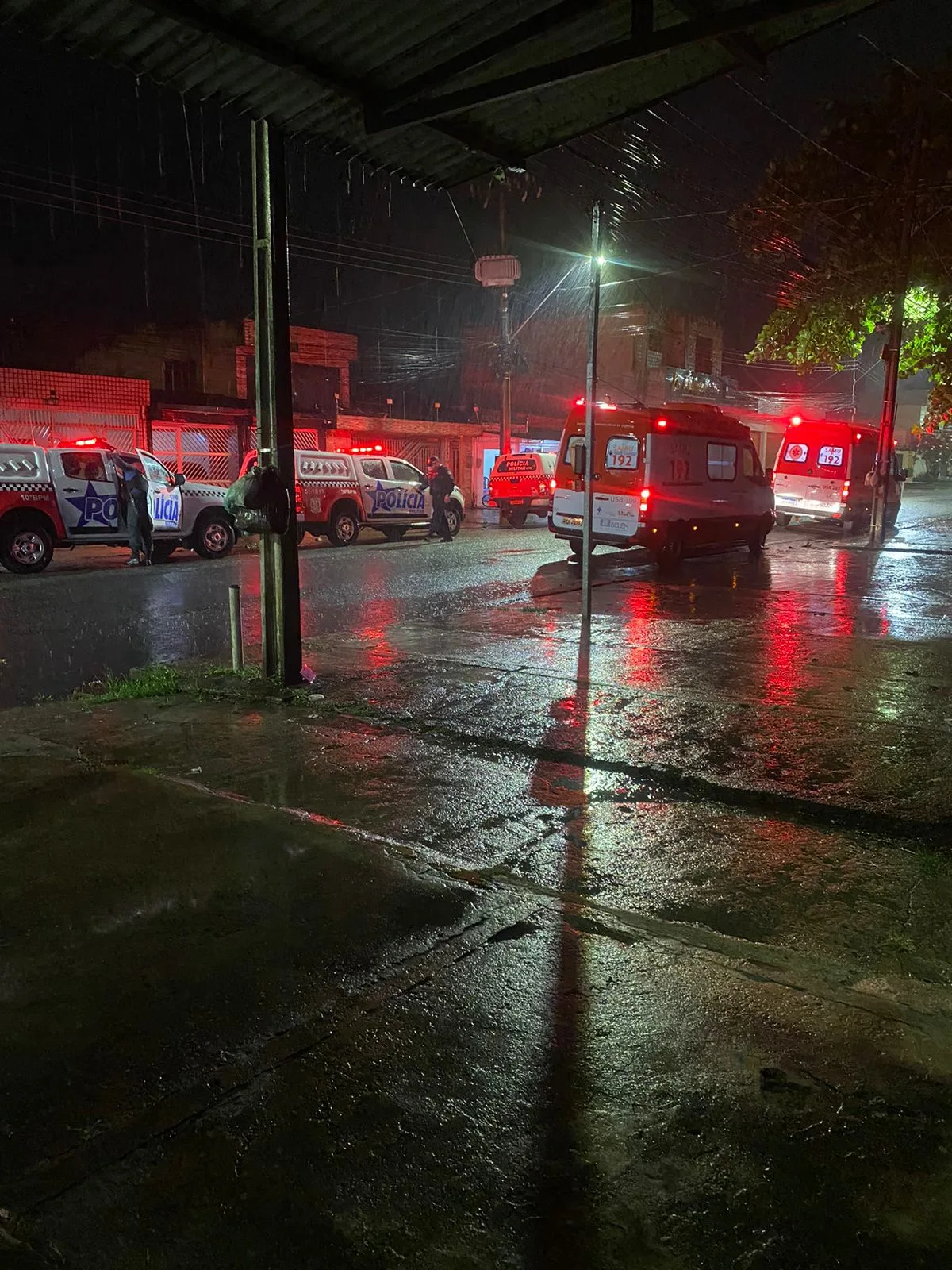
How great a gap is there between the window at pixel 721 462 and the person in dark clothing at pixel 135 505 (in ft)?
31.0

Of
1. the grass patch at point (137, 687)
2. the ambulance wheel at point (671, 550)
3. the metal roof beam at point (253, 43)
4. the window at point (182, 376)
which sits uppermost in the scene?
the window at point (182, 376)

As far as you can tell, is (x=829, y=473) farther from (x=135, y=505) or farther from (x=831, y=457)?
(x=135, y=505)

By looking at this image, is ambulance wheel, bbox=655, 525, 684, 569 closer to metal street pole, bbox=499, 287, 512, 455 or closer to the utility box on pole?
the utility box on pole

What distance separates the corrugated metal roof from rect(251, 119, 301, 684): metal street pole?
34 centimetres

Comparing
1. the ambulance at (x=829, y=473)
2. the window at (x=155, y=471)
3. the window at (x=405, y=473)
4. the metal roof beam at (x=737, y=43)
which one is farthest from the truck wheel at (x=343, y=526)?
the metal roof beam at (x=737, y=43)

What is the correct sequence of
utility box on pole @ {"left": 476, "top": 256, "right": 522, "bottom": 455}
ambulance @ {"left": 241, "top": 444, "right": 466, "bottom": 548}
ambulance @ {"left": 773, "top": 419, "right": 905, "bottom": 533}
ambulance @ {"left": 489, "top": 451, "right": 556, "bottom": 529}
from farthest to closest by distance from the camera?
utility box on pole @ {"left": 476, "top": 256, "right": 522, "bottom": 455}, ambulance @ {"left": 489, "top": 451, "right": 556, "bottom": 529}, ambulance @ {"left": 773, "top": 419, "right": 905, "bottom": 533}, ambulance @ {"left": 241, "top": 444, "right": 466, "bottom": 548}

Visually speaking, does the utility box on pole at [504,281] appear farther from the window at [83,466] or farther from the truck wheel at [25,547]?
the truck wheel at [25,547]

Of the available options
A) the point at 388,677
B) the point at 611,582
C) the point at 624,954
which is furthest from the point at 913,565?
the point at 624,954

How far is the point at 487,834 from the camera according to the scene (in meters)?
4.68

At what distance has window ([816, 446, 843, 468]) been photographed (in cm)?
2319

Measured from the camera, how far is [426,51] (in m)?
5.77

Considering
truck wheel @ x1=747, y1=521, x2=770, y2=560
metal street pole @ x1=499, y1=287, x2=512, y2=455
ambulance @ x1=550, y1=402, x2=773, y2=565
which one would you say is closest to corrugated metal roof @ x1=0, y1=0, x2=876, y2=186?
ambulance @ x1=550, y1=402, x2=773, y2=565

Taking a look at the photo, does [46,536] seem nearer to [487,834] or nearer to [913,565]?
[487,834]

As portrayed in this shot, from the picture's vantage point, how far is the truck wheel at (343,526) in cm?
2083
